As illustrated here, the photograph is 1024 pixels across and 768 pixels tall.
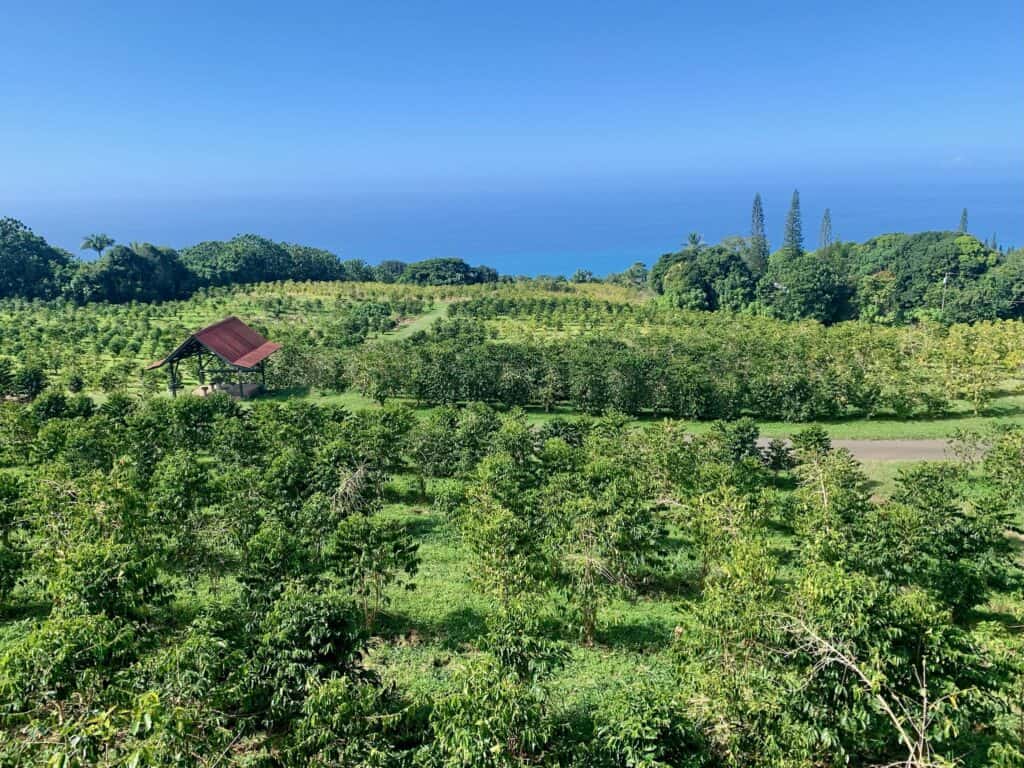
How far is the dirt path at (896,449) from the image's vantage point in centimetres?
2912

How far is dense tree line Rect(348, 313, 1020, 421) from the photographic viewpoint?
3444 centimetres

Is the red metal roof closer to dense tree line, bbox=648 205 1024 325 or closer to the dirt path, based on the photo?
the dirt path

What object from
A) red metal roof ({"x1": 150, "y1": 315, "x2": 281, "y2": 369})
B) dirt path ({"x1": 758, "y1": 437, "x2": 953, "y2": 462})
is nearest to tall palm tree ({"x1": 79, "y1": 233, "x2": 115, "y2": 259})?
red metal roof ({"x1": 150, "y1": 315, "x2": 281, "y2": 369})

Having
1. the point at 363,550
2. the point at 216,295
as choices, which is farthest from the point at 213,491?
the point at 216,295

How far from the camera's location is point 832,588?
10.0 metres

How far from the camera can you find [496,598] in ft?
50.8

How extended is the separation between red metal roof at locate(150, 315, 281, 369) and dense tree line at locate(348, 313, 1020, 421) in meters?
6.14

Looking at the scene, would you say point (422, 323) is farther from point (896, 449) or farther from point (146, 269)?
point (896, 449)

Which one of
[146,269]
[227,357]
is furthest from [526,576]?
[146,269]

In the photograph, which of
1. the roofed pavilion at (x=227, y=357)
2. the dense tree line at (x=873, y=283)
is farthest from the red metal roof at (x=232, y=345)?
the dense tree line at (x=873, y=283)

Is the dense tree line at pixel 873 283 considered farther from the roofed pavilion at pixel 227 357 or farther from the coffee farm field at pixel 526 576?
the roofed pavilion at pixel 227 357

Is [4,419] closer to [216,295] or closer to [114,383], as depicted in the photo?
[114,383]

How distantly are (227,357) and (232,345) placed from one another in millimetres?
1957

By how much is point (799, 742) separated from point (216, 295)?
230 feet
